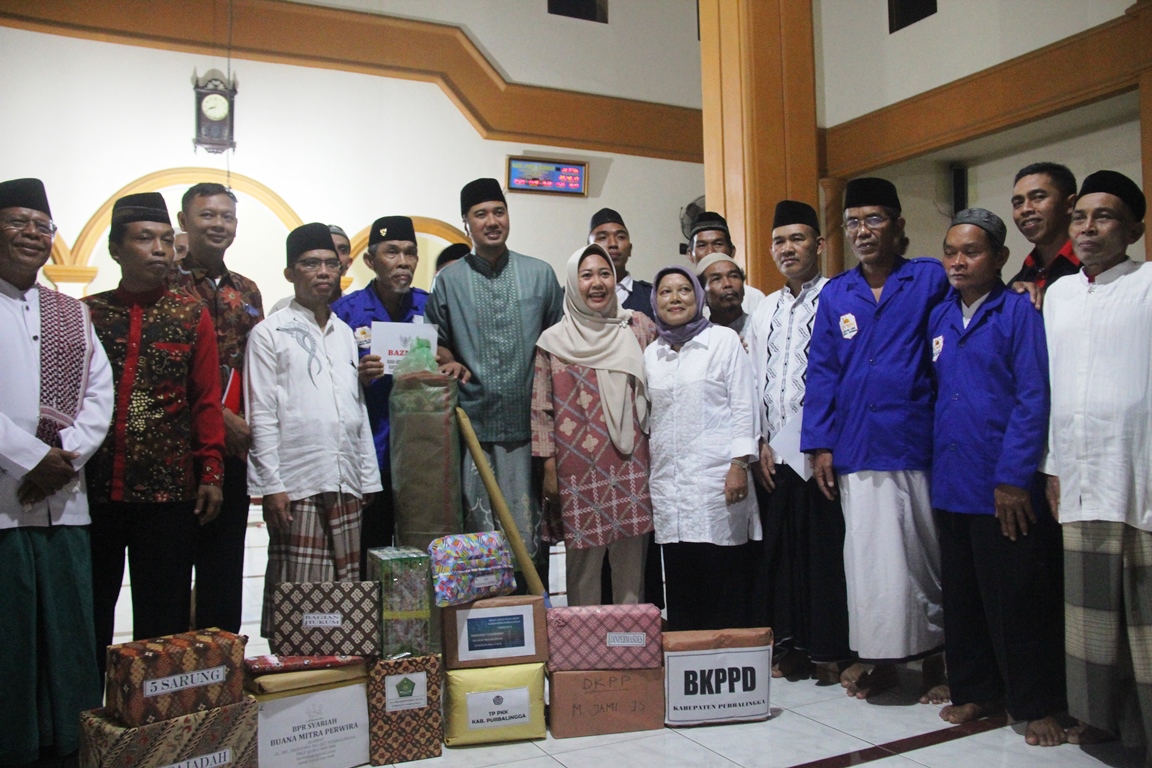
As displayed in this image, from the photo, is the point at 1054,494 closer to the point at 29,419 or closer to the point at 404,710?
the point at 404,710

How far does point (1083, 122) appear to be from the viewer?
16.8 ft

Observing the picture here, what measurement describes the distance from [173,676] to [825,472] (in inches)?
78.0

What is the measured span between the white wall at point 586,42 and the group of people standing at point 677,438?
4008 millimetres

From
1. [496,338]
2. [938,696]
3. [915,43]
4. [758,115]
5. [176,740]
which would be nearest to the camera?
[176,740]

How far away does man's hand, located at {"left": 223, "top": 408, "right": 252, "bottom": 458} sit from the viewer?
2.78 metres

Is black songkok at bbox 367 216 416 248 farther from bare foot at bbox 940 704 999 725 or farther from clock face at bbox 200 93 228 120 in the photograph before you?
clock face at bbox 200 93 228 120

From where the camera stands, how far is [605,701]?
2.63 m

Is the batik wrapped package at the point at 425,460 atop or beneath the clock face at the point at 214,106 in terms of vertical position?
beneath

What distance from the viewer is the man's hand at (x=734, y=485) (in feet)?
9.47

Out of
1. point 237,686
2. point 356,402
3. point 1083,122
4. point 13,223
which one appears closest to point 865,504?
point 356,402

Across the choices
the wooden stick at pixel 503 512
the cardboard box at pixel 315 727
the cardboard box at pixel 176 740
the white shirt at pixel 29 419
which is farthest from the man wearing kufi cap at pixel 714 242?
the cardboard box at pixel 176 740

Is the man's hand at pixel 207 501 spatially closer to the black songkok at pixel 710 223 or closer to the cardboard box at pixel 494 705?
the cardboard box at pixel 494 705

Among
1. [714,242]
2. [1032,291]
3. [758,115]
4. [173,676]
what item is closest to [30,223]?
[173,676]

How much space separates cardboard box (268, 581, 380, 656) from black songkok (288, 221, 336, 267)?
1.07m
